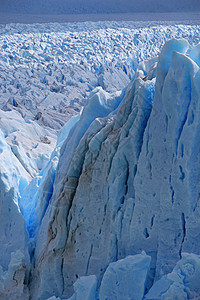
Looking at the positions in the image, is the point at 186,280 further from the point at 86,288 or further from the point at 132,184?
the point at 132,184

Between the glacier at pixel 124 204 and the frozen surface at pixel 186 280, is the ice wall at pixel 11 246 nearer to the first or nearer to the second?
the glacier at pixel 124 204

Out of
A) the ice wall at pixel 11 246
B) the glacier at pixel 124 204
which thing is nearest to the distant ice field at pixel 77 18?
the ice wall at pixel 11 246

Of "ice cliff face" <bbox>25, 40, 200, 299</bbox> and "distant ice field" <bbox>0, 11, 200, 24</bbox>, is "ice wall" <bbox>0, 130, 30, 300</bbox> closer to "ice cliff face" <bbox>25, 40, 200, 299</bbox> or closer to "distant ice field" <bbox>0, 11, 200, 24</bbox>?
"ice cliff face" <bbox>25, 40, 200, 299</bbox>

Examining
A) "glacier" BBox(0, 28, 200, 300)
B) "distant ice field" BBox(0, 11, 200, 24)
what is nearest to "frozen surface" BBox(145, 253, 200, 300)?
"glacier" BBox(0, 28, 200, 300)

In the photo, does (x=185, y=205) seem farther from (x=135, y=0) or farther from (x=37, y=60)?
(x=135, y=0)

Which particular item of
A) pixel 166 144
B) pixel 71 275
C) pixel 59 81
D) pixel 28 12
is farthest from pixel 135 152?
pixel 28 12

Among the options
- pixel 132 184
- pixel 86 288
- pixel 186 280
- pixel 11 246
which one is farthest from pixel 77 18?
pixel 186 280

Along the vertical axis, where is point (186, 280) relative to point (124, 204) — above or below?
below

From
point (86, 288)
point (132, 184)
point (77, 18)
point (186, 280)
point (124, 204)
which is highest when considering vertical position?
point (77, 18)
